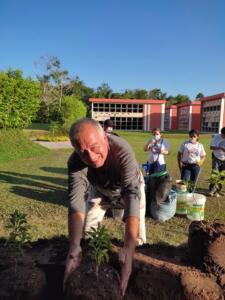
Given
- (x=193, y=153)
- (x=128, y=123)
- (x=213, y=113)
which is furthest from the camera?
(x=128, y=123)

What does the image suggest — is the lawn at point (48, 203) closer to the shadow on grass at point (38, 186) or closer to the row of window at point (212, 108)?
the shadow on grass at point (38, 186)

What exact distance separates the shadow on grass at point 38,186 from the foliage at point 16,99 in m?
4.78

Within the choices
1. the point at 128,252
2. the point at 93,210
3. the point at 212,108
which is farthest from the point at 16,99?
the point at 212,108

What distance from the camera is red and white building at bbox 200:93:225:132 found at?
40.3 meters

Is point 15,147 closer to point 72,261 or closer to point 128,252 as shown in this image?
point 72,261

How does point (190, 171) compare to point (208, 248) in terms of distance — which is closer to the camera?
point (208, 248)

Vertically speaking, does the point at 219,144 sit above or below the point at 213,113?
below

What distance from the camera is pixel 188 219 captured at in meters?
5.53

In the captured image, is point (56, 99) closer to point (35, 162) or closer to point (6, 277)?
point (35, 162)

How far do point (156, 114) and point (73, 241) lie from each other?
46.1 meters

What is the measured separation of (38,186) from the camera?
8008mm

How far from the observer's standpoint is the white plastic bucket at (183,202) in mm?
5668

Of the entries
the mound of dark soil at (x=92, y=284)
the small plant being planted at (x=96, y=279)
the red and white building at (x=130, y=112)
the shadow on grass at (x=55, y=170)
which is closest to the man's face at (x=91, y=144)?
the small plant being planted at (x=96, y=279)

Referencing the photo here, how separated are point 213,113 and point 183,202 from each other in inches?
1550
